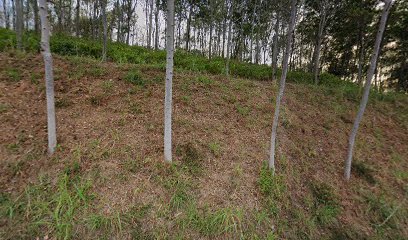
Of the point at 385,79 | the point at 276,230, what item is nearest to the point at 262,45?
the point at 385,79

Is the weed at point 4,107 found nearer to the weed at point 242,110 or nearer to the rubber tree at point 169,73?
the rubber tree at point 169,73

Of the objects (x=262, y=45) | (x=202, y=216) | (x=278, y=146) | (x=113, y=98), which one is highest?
(x=262, y=45)

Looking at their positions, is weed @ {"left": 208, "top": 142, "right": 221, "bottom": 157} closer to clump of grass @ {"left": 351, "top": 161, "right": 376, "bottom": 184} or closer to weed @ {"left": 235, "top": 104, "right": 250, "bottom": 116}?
weed @ {"left": 235, "top": 104, "right": 250, "bottom": 116}

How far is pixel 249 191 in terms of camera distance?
12.7ft

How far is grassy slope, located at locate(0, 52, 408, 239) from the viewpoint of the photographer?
3.12m

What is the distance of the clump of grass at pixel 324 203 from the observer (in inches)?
154

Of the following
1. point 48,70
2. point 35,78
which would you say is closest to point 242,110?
point 48,70

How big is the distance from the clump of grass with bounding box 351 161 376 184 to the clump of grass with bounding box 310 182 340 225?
1.25 meters

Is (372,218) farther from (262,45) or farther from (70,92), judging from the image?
(262,45)

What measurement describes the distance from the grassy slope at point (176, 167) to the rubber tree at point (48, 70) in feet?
0.71

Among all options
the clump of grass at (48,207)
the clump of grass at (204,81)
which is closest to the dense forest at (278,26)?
the clump of grass at (204,81)

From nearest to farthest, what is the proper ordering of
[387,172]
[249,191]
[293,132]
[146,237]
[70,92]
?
[146,237], [249,191], [70,92], [387,172], [293,132]

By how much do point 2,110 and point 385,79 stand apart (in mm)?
22749

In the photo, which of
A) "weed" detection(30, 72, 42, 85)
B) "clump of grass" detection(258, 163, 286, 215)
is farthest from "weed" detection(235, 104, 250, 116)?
"weed" detection(30, 72, 42, 85)
